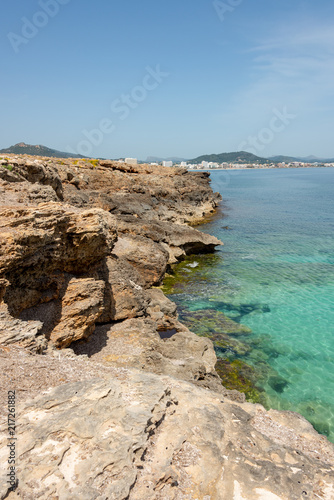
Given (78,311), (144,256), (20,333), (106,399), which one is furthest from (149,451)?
(144,256)

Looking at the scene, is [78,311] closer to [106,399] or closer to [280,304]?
[106,399]

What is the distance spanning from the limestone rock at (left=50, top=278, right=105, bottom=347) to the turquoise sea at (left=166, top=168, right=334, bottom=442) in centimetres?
737

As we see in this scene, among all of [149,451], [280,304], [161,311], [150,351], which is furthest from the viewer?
[280,304]

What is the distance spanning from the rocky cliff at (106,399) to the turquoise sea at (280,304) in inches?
144

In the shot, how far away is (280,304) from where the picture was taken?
21.8 m

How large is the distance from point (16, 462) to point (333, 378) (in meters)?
14.2

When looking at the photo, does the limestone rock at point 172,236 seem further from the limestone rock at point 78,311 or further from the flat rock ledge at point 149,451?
the flat rock ledge at point 149,451

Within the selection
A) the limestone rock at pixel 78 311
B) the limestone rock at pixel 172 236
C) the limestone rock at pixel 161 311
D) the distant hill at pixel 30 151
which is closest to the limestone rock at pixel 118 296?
the limestone rock at pixel 161 311

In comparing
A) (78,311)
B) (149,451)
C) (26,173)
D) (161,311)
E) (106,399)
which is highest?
(26,173)

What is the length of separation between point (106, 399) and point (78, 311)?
552cm

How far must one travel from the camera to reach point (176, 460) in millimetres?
6020

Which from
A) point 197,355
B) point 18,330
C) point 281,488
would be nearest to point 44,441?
point 18,330

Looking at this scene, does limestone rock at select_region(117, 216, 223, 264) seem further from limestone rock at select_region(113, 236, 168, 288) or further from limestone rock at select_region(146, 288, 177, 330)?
limestone rock at select_region(146, 288, 177, 330)

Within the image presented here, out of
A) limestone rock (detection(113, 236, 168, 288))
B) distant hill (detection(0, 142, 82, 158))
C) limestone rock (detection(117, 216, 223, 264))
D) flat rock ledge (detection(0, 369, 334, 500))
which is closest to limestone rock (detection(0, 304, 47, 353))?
flat rock ledge (detection(0, 369, 334, 500))
